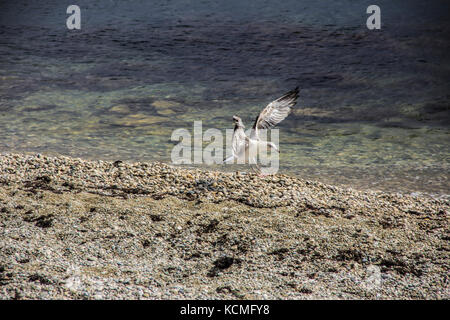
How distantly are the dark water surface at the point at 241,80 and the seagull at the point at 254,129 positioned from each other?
2371 millimetres

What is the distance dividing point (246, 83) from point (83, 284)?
11.0 meters

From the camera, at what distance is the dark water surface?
918 cm

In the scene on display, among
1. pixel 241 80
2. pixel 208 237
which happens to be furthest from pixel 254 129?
pixel 241 80

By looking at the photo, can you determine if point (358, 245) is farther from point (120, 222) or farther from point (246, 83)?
point (246, 83)

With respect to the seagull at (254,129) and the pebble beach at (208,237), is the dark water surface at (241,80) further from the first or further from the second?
the seagull at (254,129)

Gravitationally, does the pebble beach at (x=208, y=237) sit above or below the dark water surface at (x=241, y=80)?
below

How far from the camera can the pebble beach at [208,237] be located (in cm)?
428

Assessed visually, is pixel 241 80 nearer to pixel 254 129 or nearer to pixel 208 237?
pixel 254 129

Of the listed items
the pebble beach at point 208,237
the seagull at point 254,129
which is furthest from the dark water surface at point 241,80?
the seagull at point 254,129

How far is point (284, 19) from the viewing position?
815 inches

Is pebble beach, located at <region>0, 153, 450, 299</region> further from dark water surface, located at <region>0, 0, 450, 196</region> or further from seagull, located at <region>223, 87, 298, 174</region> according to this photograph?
dark water surface, located at <region>0, 0, 450, 196</region>

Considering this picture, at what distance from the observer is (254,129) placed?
536cm

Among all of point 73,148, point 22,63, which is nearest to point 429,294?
point 73,148

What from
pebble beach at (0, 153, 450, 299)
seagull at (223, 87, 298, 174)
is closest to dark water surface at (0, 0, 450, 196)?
pebble beach at (0, 153, 450, 299)
